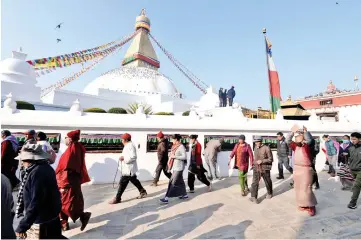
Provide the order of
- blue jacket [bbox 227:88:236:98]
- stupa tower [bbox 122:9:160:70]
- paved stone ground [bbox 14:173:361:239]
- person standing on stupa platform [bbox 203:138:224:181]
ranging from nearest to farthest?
paved stone ground [bbox 14:173:361:239], person standing on stupa platform [bbox 203:138:224:181], blue jacket [bbox 227:88:236:98], stupa tower [bbox 122:9:160:70]

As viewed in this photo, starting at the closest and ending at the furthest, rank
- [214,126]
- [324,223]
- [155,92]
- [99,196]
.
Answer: [324,223] < [99,196] < [214,126] < [155,92]

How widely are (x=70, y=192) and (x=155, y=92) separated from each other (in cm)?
2333

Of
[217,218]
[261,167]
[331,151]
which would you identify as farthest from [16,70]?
[331,151]

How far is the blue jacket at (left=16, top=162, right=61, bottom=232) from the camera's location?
2062mm

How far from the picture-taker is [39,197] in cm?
210

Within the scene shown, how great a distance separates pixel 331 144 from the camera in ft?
24.0

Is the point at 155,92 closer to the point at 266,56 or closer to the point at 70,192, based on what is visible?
the point at 266,56

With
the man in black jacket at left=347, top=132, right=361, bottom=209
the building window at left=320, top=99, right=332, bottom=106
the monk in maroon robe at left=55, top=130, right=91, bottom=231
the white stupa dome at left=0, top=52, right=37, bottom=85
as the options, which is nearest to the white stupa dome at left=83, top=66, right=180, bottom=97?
the white stupa dome at left=0, top=52, right=37, bottom=85

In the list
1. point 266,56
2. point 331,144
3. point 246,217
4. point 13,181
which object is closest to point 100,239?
point 246,217

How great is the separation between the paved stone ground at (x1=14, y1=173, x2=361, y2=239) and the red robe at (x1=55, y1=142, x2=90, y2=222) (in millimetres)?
345

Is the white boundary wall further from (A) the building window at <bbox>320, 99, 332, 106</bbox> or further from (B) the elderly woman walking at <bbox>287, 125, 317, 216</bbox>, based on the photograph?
(A) the building window at <bbox>320, 99, 332, 106</bbox>

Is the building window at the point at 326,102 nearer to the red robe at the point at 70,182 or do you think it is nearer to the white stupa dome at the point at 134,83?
the white stupa dome at the point at 134,83

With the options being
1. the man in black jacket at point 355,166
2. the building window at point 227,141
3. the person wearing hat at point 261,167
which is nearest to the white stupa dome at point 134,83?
the building window at point 227,141

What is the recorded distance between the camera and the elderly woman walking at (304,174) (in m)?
4.05
